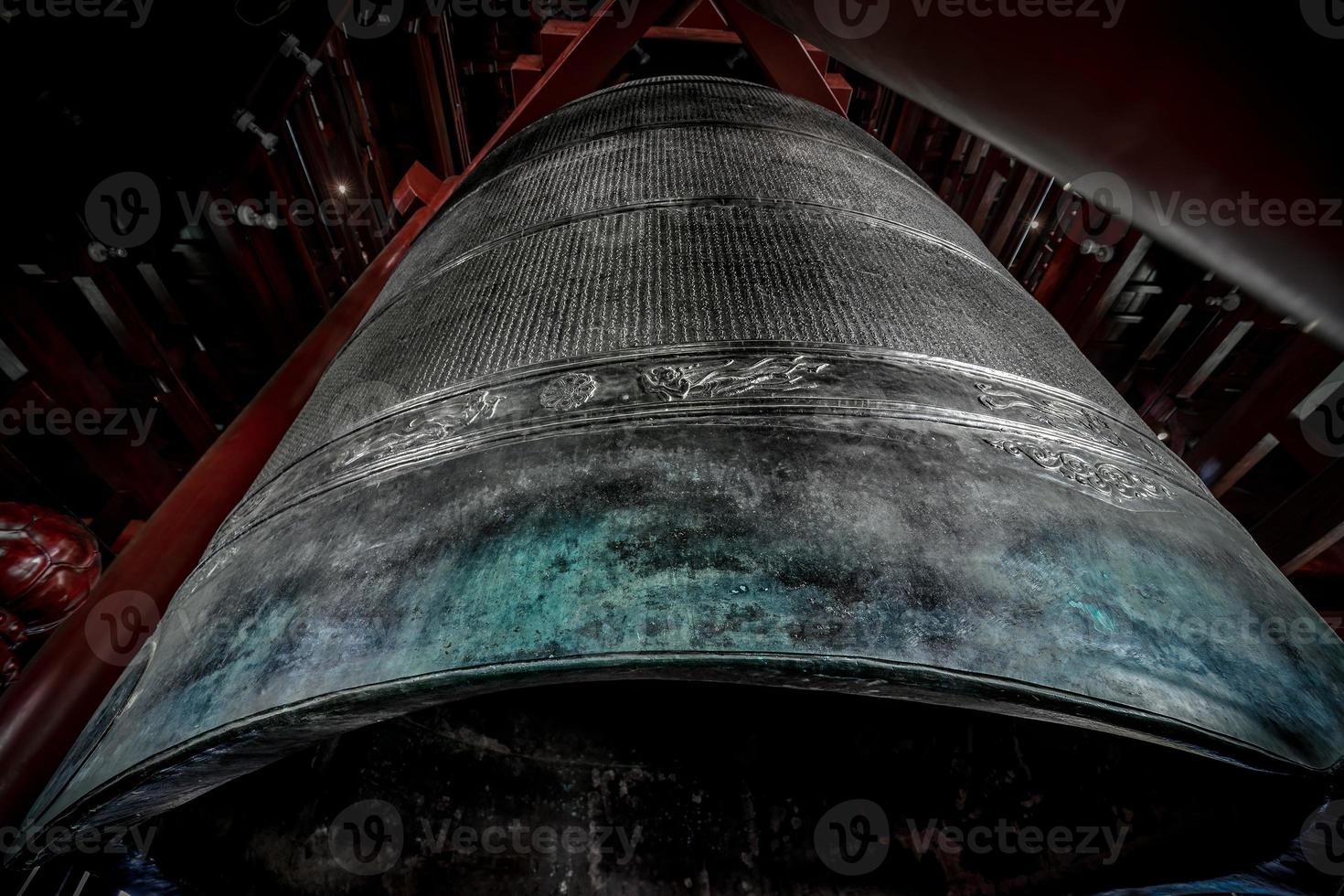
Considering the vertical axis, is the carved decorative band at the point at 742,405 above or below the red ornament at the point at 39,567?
above

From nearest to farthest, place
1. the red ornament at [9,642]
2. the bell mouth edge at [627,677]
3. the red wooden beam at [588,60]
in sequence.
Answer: the bell mouth edge at [627,677] < the red ornament at [9,642] < the red wooden beam at [588,60]

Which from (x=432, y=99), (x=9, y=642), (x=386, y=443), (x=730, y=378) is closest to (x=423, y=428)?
(x=386, y=443)

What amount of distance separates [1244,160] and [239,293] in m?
3.55

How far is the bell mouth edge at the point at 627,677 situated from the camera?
487mm

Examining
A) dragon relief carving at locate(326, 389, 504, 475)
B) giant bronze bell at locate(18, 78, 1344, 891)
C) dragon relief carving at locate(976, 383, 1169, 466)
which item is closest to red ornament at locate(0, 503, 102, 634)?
giant bronze bell at locate(18, 78, 1344, 891)

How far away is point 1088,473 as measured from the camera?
75 cm

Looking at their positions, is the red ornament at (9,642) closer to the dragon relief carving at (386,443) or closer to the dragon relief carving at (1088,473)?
the dragon relief carving at (386,443)

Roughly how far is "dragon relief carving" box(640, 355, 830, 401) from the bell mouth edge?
0.34 metres

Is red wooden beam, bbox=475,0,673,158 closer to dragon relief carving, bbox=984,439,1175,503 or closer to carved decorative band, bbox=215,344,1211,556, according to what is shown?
carved decorative band, bbox=215,344,1211,556

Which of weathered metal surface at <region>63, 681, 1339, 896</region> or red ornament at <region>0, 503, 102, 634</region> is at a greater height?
weathered metal surface at <region>63, 681, 1339, 896</region>

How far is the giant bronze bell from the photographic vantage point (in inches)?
20.3

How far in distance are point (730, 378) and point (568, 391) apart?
0.20 meters

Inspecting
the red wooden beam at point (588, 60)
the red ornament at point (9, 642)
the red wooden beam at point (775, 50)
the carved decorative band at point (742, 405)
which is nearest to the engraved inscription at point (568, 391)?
the carved decorative band at point (742, 405)

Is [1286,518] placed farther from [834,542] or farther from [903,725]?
[834,542]
